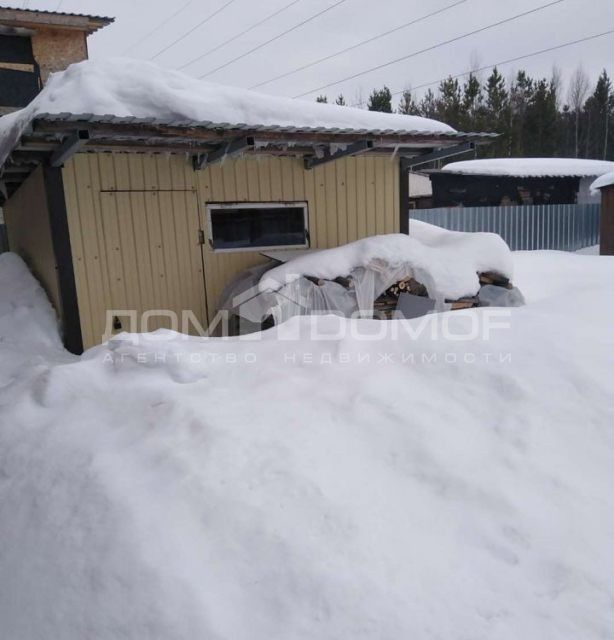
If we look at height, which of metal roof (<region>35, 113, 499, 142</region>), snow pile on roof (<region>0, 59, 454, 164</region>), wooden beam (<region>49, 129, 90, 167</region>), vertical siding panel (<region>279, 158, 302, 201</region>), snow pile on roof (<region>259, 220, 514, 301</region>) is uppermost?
snow pile on roof (<region>0, 59, 454, 164</region>)

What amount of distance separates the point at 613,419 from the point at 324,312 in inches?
112

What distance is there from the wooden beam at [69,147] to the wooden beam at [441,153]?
3.85m

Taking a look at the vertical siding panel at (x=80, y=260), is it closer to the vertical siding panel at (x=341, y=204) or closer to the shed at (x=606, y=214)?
the vertical siding panel at (x=341, y=204)

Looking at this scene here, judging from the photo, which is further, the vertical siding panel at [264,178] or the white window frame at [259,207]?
the vertical siding panel at [264,178]

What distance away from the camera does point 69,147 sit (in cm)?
412

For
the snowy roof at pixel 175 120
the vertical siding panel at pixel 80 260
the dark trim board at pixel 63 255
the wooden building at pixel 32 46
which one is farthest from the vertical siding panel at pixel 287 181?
the wooden building at pixel 32 46

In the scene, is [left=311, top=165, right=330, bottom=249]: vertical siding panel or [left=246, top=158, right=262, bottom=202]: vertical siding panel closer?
[left=246, top=158, right=262, bottom=202]: vertical siding panel

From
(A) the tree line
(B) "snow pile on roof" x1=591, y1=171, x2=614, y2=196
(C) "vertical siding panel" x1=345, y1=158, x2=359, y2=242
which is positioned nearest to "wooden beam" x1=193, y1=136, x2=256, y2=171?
(C) "vertical siding panel" x1=345, y1=158, x2=359, y2=242

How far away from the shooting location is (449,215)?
12.8 metres

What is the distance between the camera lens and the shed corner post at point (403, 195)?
6.39 meters

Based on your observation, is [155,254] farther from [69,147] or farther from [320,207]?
[320,207]

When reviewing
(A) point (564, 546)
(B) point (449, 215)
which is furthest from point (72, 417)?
(B) point (449, 215)

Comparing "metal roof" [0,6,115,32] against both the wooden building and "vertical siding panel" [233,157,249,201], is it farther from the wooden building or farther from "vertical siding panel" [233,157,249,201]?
"vertical siding panel" [233,157,249,201]

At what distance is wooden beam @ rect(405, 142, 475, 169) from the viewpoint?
574 centimetres
